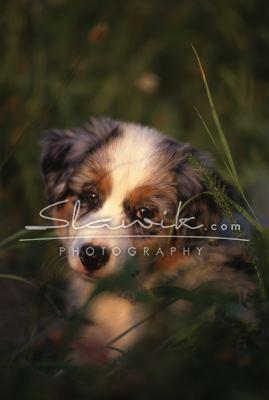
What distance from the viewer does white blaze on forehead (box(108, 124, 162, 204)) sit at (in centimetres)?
347

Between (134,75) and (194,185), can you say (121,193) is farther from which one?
(134,75)

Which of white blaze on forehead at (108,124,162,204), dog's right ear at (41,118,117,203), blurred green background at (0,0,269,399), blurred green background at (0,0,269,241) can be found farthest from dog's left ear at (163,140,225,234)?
blurred green background at (0,0,269,241)

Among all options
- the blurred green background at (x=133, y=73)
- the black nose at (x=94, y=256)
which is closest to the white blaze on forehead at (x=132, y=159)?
the black nose at (x=94, y=256)

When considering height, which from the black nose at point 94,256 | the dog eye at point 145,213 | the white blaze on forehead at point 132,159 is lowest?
the black nose at point 94,256

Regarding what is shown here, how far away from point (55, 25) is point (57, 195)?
272cm

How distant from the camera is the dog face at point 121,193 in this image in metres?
3.32

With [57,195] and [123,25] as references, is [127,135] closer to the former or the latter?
[57,195]

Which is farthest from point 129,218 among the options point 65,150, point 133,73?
A: point 133,73

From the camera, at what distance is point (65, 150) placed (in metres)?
3.93

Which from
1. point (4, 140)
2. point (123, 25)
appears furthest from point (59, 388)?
point (123, 25)

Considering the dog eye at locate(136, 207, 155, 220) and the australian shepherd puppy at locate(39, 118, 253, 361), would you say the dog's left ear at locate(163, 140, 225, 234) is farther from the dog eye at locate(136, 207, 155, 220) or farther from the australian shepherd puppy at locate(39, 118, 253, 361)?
the dog eye at locate(136, 207, 155, 220)

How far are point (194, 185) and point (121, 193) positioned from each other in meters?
0.35

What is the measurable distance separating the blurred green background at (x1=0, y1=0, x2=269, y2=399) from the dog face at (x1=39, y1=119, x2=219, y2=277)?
2.76 feet

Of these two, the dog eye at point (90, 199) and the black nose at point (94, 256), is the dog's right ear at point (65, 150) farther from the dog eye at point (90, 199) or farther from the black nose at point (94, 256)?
the black nose at point (94, 256)
